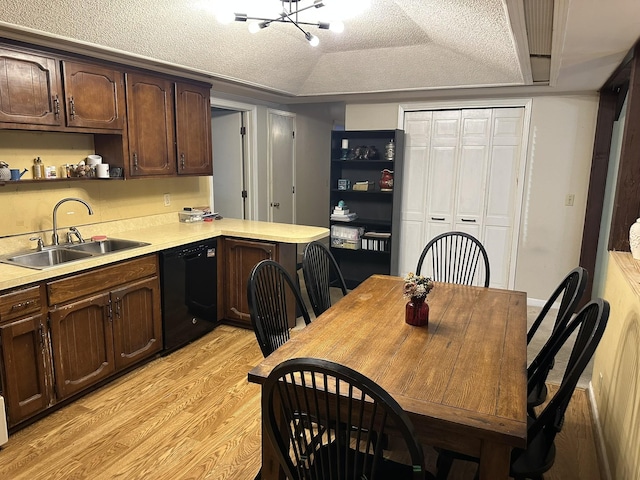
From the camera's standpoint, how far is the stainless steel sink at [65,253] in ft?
9.01

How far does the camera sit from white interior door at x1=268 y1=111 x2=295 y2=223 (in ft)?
18.1

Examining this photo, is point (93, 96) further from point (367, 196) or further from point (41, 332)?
point (367, 196)

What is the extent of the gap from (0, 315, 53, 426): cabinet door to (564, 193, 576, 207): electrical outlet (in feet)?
14.2

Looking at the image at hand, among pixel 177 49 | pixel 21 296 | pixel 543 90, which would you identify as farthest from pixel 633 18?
pixel 21 296

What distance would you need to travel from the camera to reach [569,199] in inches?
168

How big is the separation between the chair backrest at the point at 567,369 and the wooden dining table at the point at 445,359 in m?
0.11

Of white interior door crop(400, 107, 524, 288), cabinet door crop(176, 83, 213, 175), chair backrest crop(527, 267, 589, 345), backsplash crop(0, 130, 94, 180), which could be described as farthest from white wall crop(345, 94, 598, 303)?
backsplash crop(0, 130, 94, 180)

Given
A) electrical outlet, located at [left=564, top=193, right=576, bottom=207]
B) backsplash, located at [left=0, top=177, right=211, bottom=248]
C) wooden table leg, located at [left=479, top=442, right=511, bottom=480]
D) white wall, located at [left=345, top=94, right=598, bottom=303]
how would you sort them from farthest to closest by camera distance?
electrical outlet, located at [left=564, top=193, right=576, bottom=207]
white wall, located at [left=345, top=94, right=598, bottom=303]
backsplash, located at [left=0, top=177, right=211, bottom=248]
wooden table leg, located at [left=479, top=442, right=511, bottom=480]

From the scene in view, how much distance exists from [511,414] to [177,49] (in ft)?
9.50

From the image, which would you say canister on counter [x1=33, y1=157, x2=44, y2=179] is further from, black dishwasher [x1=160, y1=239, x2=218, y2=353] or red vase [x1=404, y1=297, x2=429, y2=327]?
red vase [x1=404, y1=297, x2=429, y2=327]

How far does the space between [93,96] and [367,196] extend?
298 centimetres

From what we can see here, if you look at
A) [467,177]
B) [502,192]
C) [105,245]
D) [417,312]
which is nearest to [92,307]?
[105,245]

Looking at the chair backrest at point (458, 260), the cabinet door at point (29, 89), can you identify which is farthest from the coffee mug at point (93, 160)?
the chair backrest at point (458, 260)

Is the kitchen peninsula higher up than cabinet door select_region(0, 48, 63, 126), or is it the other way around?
cabinet door select_region(0, 48, 63, 126)
